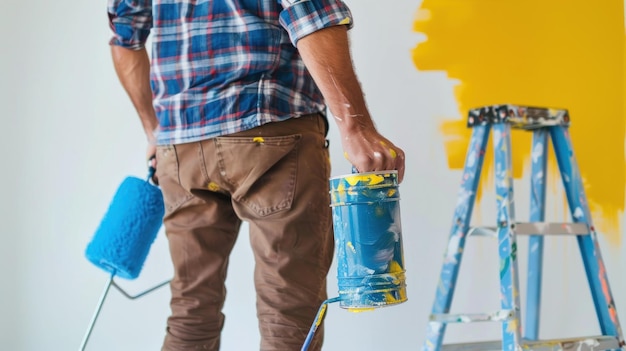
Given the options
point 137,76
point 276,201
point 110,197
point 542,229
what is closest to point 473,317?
point 542,229

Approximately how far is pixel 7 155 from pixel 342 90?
5.58 feet

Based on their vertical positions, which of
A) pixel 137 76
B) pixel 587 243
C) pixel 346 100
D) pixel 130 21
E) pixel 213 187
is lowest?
pixel 587 243

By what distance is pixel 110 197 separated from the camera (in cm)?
239

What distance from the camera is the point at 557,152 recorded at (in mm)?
1826

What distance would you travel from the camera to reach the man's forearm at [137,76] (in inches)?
64.5

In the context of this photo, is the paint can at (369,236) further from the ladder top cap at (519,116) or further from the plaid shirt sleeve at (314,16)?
the ladder top cap at (519,116)

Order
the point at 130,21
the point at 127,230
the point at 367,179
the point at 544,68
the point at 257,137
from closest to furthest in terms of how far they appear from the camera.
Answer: the point at 367,179 → the point at 257,137 → the point at 130,21 → the point at 127,230 → the point at 544,68

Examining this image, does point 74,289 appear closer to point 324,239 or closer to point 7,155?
point 7,155

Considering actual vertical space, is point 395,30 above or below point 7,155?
above

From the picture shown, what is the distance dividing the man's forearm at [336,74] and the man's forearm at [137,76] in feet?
2.03

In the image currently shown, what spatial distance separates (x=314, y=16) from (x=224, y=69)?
223mm

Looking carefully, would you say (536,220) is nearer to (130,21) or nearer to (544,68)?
(544,68)

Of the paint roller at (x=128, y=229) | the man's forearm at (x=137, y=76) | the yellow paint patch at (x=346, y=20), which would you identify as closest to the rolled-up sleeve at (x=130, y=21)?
the man's forearm at (x=137, y=76)

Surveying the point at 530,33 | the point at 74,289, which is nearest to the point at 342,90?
the point at 530,33
